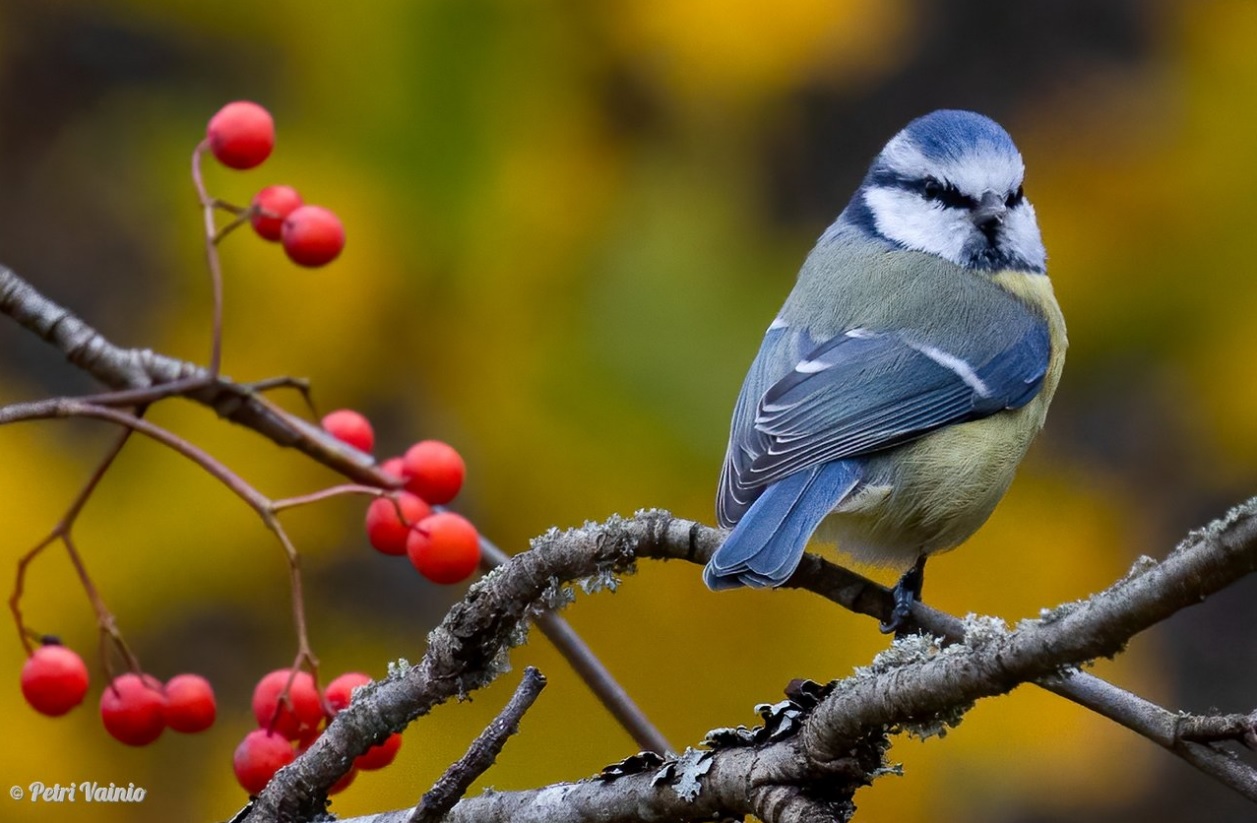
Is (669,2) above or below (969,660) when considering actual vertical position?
above

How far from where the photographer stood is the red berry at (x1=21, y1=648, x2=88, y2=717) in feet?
4.61

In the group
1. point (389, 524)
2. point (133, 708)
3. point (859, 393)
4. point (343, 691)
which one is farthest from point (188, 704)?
point (859, 393)

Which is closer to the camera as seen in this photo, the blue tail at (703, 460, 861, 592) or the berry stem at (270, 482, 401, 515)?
the berry stem at (270, 482, 401, 515)

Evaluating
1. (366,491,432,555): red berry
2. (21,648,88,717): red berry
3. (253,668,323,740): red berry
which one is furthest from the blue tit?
(21,648,88,717): red berry

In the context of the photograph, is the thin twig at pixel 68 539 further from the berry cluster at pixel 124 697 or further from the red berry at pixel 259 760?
the red berry at pixel 259 760

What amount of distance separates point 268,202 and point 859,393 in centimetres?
88

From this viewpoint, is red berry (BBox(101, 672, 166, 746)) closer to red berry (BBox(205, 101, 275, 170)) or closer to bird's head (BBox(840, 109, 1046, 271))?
red berry (BBox(205, 101, 275, 170))

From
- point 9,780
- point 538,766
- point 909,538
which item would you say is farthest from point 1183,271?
point 9,780

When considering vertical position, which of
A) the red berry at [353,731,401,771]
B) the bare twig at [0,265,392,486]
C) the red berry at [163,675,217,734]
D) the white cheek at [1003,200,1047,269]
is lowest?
the red berry at [353,731,401,771]

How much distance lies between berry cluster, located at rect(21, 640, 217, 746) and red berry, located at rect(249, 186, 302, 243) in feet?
1.68

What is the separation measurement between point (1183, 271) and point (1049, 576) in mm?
494

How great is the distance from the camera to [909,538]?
1979 millimetres

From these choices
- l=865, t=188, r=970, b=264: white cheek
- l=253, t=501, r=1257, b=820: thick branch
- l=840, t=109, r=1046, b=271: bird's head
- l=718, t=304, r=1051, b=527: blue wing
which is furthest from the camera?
l=865, t=188, r=970, b=264: white cheek

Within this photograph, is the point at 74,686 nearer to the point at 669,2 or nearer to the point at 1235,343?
the point at 669,2
